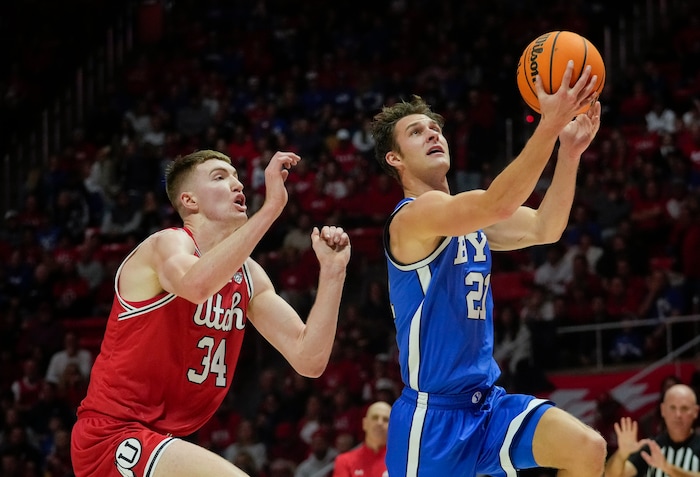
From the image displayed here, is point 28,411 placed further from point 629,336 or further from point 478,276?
point 478,276

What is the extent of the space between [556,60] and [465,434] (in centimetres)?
179

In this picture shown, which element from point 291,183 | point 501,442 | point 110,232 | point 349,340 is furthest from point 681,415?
point 110,232

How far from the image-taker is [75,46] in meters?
21.4

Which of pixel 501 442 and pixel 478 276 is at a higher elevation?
pixel 478 276

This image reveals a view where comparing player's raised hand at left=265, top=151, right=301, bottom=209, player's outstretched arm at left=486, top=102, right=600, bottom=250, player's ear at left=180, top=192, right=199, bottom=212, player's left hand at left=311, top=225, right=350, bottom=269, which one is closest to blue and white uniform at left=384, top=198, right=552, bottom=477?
player's outstretched arm at left=486, top=102, right=600, bottom=250

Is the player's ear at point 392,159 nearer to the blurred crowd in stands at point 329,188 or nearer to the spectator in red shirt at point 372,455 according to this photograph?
the spectator in red shirt at point 372,455

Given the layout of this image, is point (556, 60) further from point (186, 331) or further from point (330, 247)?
point (186, 331)

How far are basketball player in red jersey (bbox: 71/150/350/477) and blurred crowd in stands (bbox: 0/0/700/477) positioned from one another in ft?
19.8

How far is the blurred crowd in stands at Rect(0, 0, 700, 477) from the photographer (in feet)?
39.4

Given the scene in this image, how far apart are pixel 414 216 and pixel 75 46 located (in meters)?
17.3

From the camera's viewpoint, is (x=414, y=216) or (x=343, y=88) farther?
(x=343, y=88)

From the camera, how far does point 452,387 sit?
5406 millimetres

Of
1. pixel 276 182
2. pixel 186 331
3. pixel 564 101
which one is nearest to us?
pixel 564 101

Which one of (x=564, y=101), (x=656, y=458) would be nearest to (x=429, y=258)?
(x=564, y=101)
